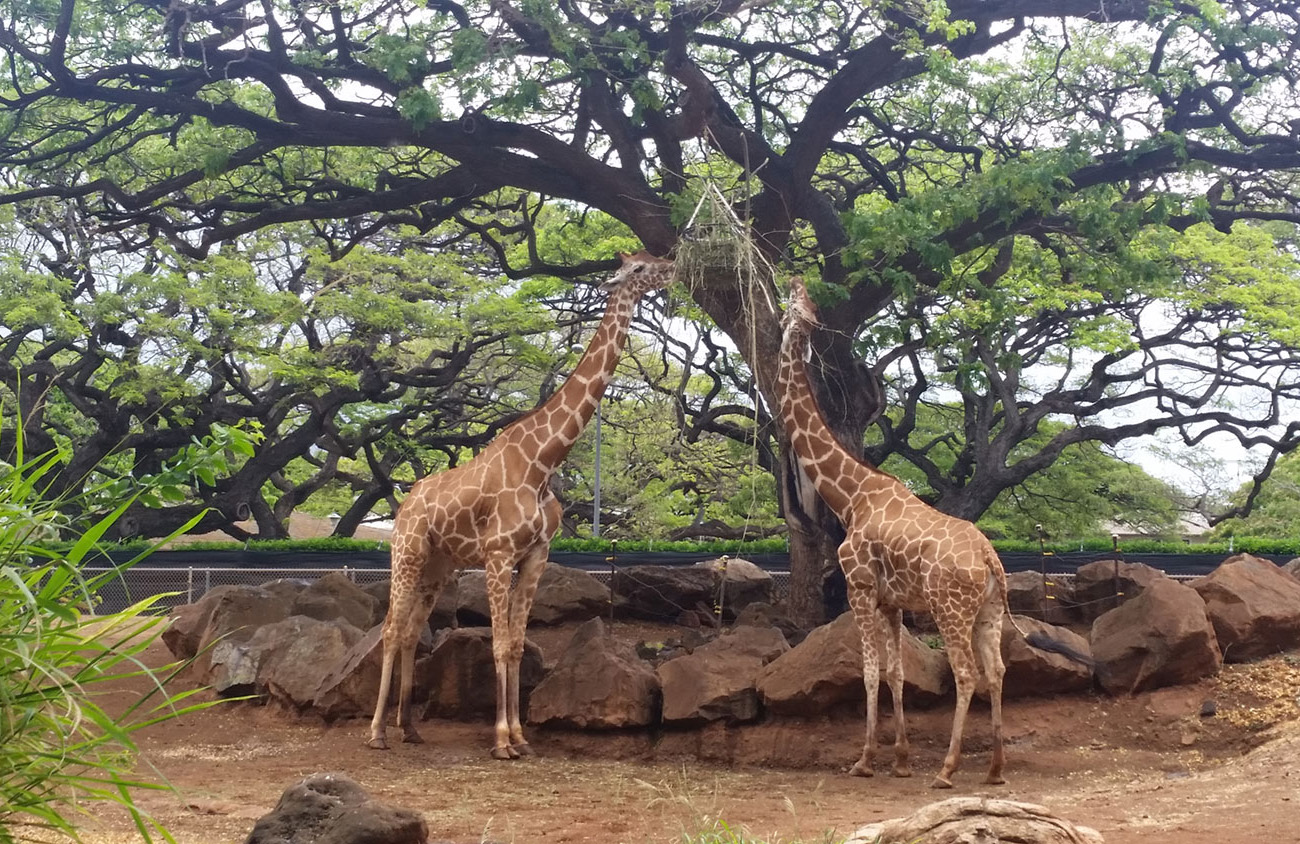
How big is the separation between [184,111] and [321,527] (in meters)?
45.4

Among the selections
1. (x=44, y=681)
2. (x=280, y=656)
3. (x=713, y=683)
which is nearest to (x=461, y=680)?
(x=280, y=656)

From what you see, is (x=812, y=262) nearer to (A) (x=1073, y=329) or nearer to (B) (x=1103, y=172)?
(B) (x=1103, y=172)

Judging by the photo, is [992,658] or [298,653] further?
[298,653]

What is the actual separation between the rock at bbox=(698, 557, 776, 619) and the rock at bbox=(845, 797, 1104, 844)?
10.6 meters

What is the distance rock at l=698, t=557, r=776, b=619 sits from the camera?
15699mm

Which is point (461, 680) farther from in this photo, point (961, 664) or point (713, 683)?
point (961, 664)

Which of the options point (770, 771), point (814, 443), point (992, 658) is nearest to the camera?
point (992, 658)

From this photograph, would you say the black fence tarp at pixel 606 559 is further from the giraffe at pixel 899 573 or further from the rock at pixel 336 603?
the giraffe at pixel 899 573

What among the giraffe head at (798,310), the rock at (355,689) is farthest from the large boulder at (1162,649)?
the rock at (355,689)

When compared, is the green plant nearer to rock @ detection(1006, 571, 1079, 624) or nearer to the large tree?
the large tree

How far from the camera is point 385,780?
8.73 m

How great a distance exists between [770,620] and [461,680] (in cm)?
434

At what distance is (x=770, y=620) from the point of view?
13867mm

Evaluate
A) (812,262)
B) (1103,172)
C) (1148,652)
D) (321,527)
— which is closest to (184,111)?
(812,262)
